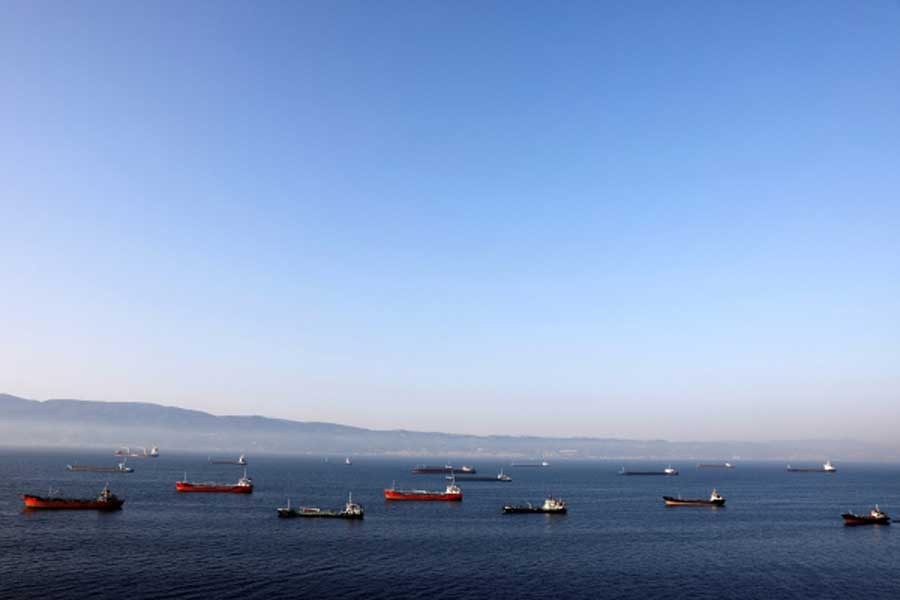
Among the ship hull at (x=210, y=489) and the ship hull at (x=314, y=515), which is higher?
the ship hull at (x=314, y=515)

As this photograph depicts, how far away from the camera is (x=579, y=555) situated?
9256cm

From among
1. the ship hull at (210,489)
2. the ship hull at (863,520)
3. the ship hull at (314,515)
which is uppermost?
the ship hull at (314,515)

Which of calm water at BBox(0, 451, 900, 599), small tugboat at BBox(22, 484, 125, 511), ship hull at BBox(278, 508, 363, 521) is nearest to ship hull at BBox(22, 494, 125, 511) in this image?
small tugboat at BBox(22, 484, 125, 511)

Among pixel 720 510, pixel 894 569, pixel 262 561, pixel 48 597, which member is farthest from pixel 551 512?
pixel 48 597

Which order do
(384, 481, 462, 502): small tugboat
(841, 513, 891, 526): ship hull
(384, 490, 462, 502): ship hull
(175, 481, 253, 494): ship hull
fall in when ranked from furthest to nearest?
(175, 481, 253, 494): ship hull, (384, 481, 462, 502): small tugboat, (384, 490, 462, 502): ship hull, (841, 513, 891, 526): ship hull

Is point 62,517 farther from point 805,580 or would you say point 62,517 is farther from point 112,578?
point 805,580

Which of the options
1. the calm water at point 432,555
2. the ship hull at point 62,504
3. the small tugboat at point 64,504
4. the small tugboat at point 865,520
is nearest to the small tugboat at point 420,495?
the calm water at point 432,555

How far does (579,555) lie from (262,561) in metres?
42.0

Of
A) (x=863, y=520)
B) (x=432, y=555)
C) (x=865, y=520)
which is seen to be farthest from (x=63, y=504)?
(x=865, y=520)

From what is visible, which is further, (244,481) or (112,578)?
(244,481)

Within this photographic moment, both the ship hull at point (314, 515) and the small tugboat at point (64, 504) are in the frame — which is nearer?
the ship hull at point (314, 515)

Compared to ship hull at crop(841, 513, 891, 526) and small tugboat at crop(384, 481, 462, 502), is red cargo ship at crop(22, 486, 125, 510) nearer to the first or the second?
small tugboat at crop(384, 481, 462, 502)

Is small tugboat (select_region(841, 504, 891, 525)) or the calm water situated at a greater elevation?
the calm water

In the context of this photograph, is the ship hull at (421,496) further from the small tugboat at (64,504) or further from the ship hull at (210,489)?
the small tugboat at (64,504)
